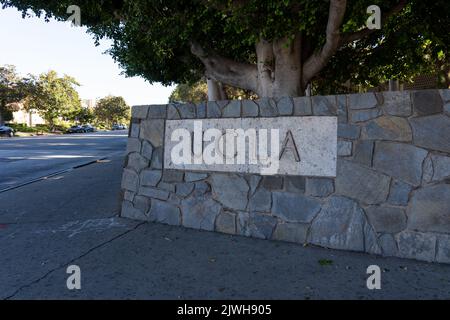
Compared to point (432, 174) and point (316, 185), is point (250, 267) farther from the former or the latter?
point (432, 174)

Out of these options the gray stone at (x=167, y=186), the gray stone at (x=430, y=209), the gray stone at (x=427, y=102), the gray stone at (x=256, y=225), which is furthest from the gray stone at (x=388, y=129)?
the gray stone at (x=167, y=186)

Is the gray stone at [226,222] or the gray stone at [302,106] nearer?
the gray stone at [302,106]

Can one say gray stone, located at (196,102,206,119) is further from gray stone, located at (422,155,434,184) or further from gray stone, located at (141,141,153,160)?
gray stone, located at (422,155,434,184)

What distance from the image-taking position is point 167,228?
555cm

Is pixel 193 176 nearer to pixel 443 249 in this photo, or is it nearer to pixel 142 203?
pixel 142 203

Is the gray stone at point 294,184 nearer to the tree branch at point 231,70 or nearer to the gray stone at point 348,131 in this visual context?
the gray stone at point 348,131

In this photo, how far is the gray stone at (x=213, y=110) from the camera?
5437 millimetres

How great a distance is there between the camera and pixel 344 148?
15.2 feet

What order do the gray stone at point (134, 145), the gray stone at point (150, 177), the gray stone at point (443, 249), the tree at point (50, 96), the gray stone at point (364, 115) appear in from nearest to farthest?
1. the gray stone at point (443, 249)
2. the gray stone at point (364, 115)
3. the gray stone at point (150, 177)
4. the gray stone at point (134, 145)
5. the tree at point (50, 96)

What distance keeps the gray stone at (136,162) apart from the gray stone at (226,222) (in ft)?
4.94

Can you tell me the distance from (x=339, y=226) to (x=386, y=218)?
534 millimetres

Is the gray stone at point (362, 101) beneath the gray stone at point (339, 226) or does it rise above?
above

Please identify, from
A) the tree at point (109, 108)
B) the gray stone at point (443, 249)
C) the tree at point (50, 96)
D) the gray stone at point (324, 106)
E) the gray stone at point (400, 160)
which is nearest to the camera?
the gray stone at point (443, 249)
